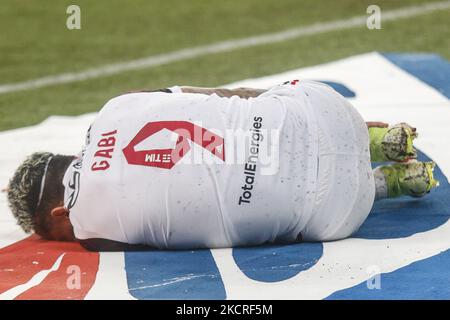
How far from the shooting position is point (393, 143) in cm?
378

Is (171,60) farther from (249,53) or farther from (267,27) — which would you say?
(267,27)

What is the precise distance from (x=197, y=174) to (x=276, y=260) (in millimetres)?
392

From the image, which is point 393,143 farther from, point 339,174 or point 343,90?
point 343,90

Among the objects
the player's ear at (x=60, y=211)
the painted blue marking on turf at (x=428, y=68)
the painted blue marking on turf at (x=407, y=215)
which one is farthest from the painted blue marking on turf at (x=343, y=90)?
the player's ear at (x=60, y=211)

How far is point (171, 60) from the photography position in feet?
24.8

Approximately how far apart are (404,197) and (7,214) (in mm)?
1606

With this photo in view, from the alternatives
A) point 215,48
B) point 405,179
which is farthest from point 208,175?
point 215,48

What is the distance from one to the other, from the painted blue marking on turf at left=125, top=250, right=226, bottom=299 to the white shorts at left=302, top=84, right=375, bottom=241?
1.26 feet

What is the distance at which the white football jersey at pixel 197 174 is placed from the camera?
3.32 metres

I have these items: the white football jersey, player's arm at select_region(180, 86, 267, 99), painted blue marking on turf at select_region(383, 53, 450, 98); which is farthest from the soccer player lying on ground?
painted blue marking on turf at select_region(383, 53, 450, 98)

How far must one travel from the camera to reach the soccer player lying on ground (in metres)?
3.33

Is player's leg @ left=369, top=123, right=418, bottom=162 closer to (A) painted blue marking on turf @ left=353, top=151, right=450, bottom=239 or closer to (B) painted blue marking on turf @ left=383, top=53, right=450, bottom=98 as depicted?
(A) painted blue marking on turf @ left=353, top=151, right=450, bottom=239
